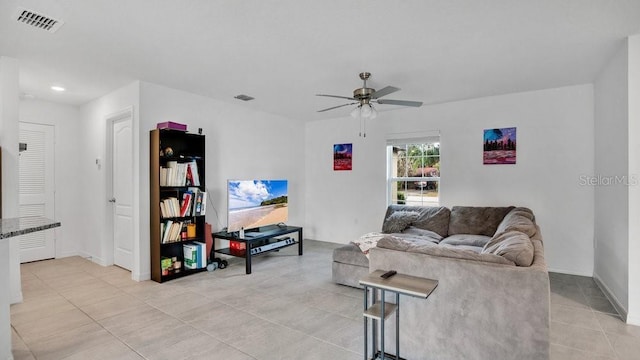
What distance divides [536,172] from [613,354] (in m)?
2.66

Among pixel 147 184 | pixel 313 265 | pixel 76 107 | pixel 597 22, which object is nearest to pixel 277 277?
pixel 313 265

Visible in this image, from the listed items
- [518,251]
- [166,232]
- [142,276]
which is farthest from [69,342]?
[518,251]

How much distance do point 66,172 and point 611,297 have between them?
24.9 ft

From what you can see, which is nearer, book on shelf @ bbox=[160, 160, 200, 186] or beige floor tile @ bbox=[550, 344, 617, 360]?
beige floor tile @ bbox=[550, 344, 617, 360]

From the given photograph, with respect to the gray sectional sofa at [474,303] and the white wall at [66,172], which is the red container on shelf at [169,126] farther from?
the gray sectional sofa at [474,303]

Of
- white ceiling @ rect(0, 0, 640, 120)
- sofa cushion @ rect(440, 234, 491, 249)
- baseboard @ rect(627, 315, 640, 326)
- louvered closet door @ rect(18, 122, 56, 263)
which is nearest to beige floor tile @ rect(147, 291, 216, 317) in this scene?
white ceiling @ rect(0, 0, 640, 120)

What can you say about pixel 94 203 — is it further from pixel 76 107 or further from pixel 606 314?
pixel 606 314

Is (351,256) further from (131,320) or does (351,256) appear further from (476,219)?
(131,320)

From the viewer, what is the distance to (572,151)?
13.8 ft

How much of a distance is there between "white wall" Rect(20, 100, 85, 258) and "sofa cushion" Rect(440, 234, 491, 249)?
5.77m

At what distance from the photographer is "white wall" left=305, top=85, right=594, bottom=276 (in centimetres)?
418

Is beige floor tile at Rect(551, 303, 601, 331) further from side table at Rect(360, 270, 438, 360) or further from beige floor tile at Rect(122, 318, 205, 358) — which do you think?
beige floor tile at Rect(122, 318, 205, 358)

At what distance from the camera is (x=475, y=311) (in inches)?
76.7

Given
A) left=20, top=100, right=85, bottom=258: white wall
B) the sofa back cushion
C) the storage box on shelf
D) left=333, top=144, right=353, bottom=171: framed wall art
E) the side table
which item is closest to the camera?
the side table
